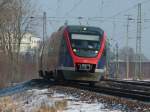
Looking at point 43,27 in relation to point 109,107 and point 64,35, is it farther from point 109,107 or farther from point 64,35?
point 109,107

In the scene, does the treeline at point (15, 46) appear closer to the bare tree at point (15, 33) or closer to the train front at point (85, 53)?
the bare tree at point (15, 33)

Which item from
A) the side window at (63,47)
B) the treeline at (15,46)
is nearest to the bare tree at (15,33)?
the treeline at (15,46)

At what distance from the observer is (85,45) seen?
2631 cm

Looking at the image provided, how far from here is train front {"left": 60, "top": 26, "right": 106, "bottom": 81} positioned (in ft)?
85.3

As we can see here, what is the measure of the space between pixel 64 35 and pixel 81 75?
2.27 m

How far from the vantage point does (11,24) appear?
68.4m

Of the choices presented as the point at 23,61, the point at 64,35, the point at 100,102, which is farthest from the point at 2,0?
the point at 100,102

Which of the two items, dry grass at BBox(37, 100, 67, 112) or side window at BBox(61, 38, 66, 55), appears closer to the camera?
dry grass at BBox(37, 100, 67, 112)

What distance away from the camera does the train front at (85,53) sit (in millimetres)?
26000

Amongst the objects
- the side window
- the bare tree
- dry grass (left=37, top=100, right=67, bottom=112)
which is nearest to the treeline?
the bare tree

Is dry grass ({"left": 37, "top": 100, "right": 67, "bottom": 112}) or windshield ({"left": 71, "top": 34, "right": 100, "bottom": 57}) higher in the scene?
windshield ({"left": 71, "top": 34, "right": 100, "bottom": 57})

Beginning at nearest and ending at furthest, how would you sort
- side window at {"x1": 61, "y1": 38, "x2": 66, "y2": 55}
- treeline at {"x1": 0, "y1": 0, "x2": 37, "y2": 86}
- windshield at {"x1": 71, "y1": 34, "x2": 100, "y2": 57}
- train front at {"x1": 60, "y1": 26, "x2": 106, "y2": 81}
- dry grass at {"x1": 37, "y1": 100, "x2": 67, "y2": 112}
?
dry grass at {"x1": 37, "y1": 100, "x2": 67, "y2": 112}
train front at {"x1": 60, "y1": 26, "x2": 106, "y2": 81}
windshield at {"x1": 71, "y1": 34, "x2": 100, "y2": 57}
side window at {"x1": 61, "y1": 38, "x2": 66, "y2": 55}
treeline at {"x1": 0, "y1": 0, "x2": 37, "y2": 86}

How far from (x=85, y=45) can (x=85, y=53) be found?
443mm

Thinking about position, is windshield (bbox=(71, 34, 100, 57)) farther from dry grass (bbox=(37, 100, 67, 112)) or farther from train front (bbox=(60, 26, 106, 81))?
dry grass (bbox=(37, 100, 67, 112))
